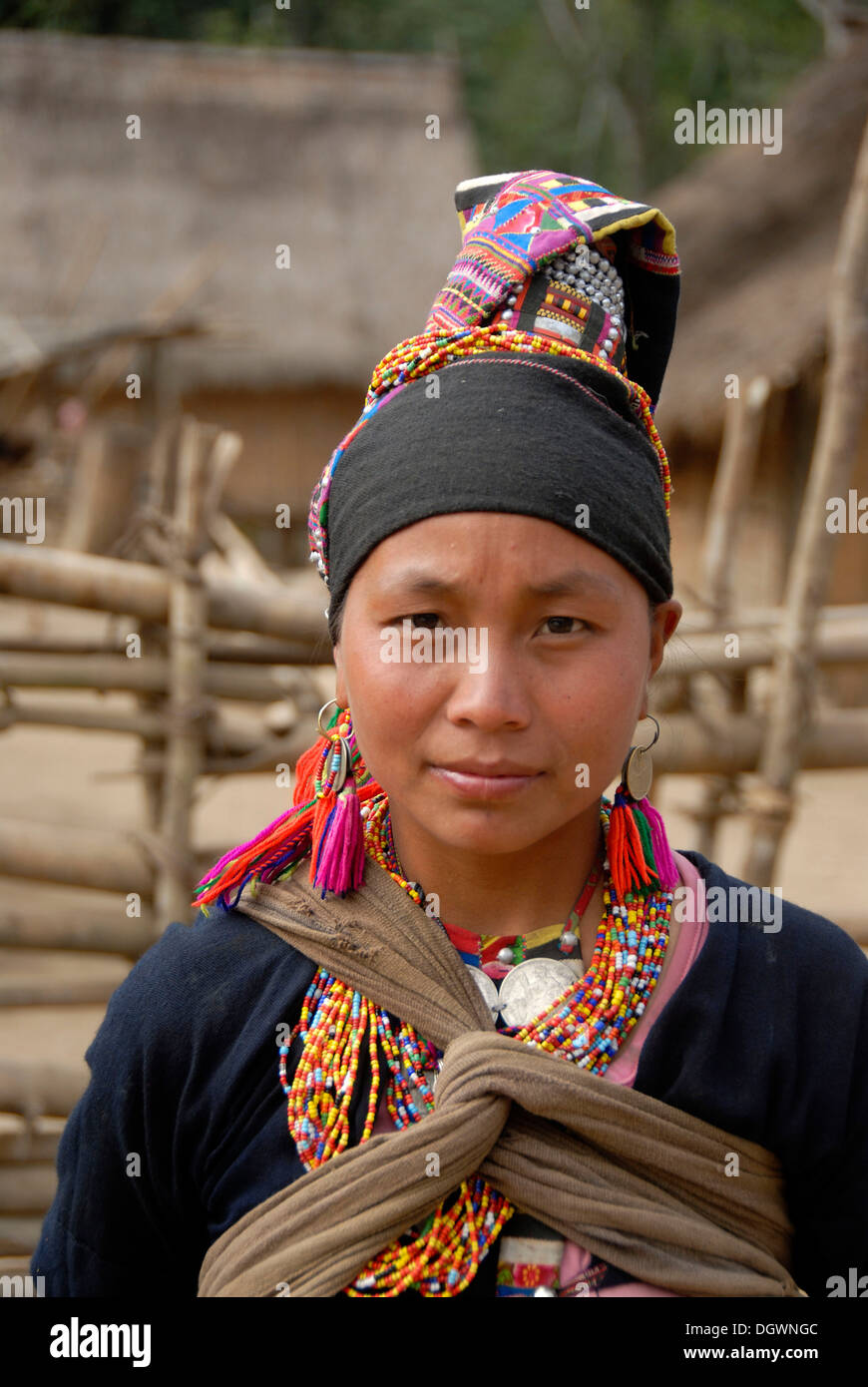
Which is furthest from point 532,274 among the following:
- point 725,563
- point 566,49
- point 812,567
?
point 566,49

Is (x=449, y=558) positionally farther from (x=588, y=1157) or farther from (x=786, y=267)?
(x=786, y=267)

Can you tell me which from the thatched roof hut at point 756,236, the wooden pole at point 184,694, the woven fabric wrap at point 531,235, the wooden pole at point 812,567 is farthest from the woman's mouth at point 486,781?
the thatched roof hut at point 756,236

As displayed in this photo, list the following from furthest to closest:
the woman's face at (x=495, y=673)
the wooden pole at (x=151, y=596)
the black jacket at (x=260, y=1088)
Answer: the wooden pole at (x=151, y=596), the black jacket at (x=260, y=1088), the woman's face at (x=495, y=673)

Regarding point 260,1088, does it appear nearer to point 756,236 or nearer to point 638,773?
point 638,773

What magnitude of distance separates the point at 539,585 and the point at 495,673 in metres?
0.10

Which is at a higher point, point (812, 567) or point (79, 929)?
point (812, 567)

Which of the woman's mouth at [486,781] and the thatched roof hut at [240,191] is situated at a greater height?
the thatched roof hut at [240,191]

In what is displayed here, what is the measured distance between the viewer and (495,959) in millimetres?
1416

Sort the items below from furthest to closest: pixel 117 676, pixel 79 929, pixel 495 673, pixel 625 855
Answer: pixel 117 676 < pixel 79 929 < pixel 625 855 < pixel 495 673

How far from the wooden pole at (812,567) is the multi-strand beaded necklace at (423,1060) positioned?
206 cm

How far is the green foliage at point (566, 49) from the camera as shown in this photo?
18.8m

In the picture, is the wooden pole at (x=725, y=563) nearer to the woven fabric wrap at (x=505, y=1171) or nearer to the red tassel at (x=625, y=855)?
the red tassel at (x=625, y=855)

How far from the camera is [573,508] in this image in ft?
4.10

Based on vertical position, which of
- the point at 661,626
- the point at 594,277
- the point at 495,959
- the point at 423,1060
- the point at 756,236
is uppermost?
the point at 756,236
